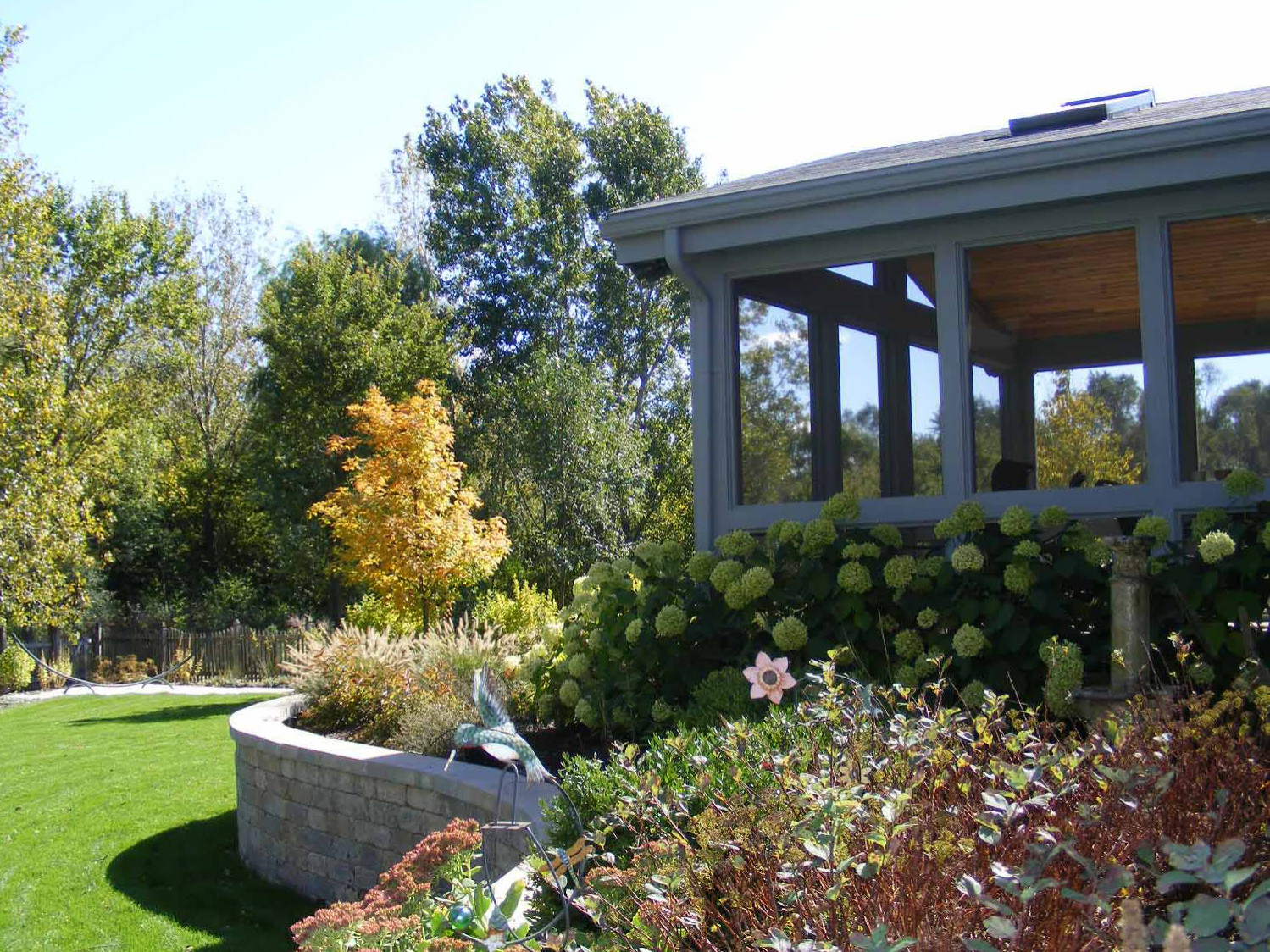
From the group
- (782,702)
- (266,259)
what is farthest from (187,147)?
(782,702)

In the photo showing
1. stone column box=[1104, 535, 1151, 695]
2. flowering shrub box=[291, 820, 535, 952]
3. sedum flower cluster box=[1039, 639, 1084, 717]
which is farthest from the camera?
sedum flower cluster box=[1039, 639, 1084, 717]

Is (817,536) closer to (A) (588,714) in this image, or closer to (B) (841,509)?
(B) (841,509)

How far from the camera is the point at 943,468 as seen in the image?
576 centimetres

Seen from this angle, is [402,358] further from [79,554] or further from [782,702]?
[782,702]

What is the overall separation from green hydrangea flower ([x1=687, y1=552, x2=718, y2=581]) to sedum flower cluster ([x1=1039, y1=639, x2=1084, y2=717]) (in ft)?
6.04

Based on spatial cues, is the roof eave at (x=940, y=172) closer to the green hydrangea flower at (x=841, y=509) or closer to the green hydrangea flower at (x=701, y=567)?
the green hydrangea flower at (x=841, y=509)

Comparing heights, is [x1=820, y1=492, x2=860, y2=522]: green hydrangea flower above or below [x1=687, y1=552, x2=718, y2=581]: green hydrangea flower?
above

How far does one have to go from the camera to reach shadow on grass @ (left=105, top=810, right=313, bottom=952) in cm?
527

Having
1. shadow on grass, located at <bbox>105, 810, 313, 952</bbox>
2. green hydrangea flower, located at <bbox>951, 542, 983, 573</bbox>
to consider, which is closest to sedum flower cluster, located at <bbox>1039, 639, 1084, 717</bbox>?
green hydrangea flower, located at <bbox>951, 542, 983, 573</bbox>

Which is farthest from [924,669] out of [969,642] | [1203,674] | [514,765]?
[514,765]

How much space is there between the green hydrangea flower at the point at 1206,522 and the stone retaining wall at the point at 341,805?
2.93 metres

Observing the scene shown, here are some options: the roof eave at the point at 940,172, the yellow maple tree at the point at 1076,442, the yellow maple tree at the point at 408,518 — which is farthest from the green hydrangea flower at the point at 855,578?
the yellow maple tree at the point at 408,518

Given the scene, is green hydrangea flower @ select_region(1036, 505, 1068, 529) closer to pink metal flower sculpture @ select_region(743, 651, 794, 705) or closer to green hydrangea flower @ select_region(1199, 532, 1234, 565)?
green hydrangea flower @ select_region(1199, 532, 1234, 565)

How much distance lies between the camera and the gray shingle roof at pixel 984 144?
5371mm
